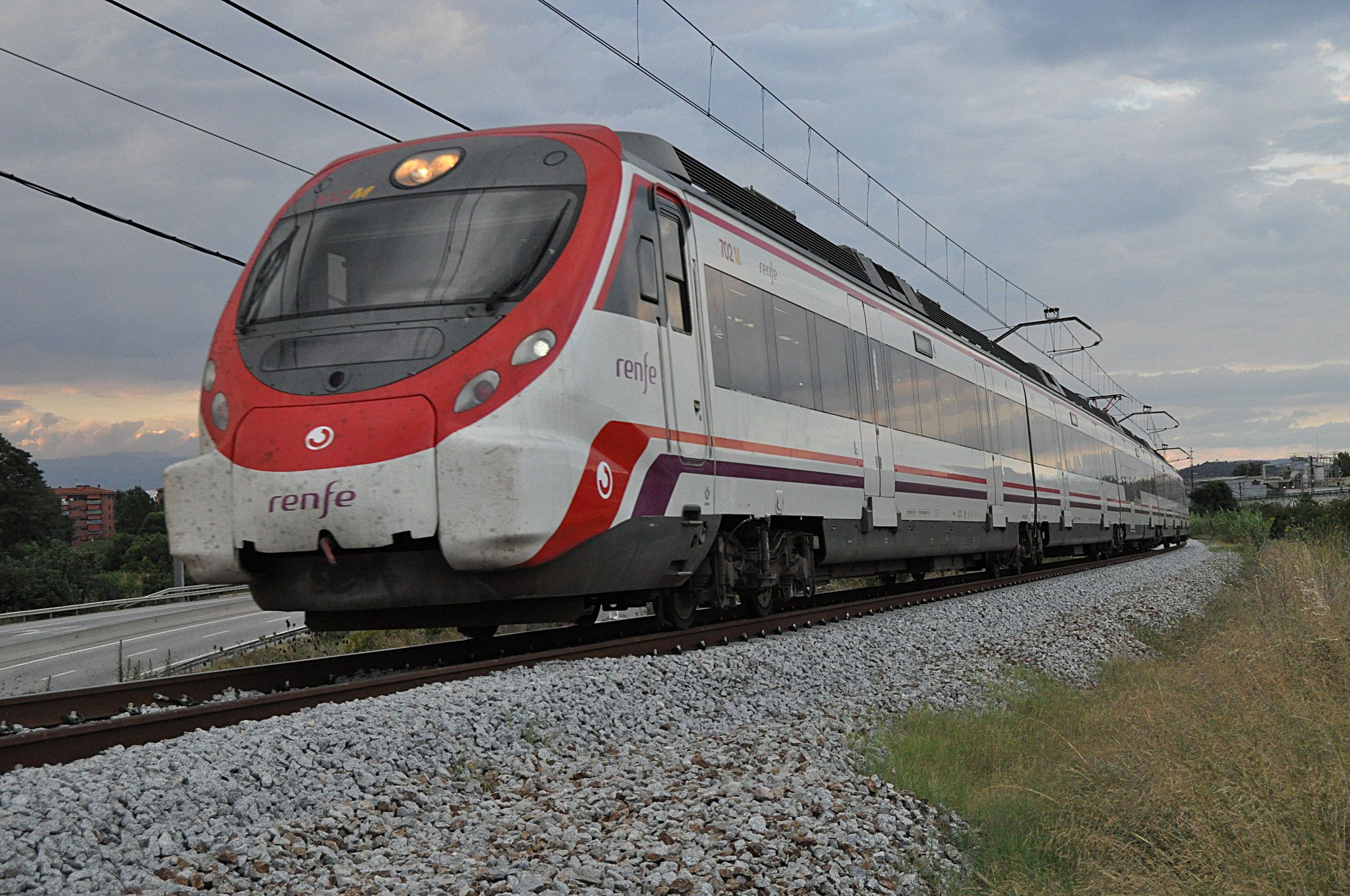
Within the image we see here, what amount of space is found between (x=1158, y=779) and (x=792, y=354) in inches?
230

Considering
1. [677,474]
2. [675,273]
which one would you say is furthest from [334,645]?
[675,273]

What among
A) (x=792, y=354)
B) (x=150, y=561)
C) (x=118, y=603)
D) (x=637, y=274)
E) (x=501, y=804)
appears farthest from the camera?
(x=150, y=561)

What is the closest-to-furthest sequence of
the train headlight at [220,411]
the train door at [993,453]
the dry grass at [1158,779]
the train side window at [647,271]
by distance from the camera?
the dry grass at [1158,779]
the train headlight at [220,411]
the train side window at [647,271]
the train door at [993,453]

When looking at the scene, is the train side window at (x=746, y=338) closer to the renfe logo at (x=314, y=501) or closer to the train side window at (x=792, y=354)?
the train side window at (x=792, y=354)

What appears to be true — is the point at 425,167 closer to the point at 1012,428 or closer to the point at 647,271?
the point at 647,271

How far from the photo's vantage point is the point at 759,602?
32.3 ft

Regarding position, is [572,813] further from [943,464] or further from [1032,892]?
[943,464]

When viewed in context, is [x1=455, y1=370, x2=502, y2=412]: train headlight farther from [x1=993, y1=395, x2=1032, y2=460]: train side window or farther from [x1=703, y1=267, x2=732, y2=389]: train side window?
[x1=993, y1=395, x2=1032, y2=460]: train side window

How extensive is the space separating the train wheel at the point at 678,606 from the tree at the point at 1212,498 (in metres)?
110

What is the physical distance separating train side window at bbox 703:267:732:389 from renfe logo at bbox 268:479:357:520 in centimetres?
307

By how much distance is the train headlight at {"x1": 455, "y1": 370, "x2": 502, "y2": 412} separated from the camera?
618cm

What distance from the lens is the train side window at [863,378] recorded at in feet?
37.2

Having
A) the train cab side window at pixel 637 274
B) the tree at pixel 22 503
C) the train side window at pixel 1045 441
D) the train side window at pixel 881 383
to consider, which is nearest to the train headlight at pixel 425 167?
the train cab side window at pixel 637 274

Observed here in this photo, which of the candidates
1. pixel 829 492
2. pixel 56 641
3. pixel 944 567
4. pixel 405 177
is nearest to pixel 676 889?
pixel 405 177
